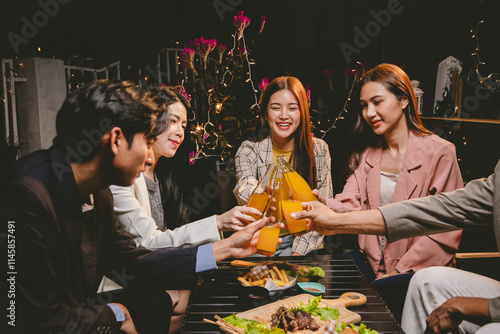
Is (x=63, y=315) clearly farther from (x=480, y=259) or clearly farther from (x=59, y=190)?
(x=480, y=259)

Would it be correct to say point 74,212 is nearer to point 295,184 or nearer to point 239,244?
point 239,244

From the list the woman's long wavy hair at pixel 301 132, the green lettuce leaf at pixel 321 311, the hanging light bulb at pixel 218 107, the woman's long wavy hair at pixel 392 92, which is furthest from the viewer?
the hanging light bulb at pixel 218 107

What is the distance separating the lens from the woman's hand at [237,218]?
1.87 meters

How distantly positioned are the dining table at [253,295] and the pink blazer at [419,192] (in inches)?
18.5

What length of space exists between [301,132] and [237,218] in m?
1.32

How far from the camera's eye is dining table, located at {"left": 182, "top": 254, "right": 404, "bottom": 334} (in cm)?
153

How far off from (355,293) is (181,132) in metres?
1.54

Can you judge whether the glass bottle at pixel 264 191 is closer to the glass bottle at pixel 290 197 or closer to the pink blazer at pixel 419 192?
the glass bottle at pixel 290 197

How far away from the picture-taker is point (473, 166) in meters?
3.48

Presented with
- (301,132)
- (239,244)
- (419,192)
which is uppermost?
(301,132)

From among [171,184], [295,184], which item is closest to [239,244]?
[295,184]

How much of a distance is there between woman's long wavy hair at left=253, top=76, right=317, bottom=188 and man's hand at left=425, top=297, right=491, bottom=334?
59.7 inches

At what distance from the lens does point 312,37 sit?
662cm

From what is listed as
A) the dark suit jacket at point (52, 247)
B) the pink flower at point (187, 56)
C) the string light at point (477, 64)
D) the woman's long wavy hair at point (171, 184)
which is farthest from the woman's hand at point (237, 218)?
the string light at point (477, 64)
